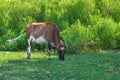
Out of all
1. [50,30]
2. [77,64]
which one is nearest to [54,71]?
[77,64]

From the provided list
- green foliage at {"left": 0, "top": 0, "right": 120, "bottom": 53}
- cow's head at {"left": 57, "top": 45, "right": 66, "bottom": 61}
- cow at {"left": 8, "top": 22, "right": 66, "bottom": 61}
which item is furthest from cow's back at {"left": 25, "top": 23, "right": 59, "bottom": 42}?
green foliage at {"left": 0, "top": 0, "right": 120, "bottom": 53}

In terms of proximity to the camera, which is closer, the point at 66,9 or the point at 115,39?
the point at 115,39

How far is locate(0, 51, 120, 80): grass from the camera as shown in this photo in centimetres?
1025

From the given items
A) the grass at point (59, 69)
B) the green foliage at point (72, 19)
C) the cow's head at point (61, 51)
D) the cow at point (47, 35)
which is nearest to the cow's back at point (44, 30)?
the cow at point (47, 35)

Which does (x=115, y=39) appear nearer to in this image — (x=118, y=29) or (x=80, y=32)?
(x=118, y=29)

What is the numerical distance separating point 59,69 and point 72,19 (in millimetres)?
8594

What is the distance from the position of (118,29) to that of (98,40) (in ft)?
4.52

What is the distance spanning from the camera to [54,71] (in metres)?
11.1

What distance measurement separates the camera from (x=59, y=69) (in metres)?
11.4

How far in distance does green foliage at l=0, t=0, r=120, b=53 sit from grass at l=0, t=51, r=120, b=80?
3400mm

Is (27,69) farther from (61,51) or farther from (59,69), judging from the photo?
(61,51)

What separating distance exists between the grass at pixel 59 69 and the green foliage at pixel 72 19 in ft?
11.2

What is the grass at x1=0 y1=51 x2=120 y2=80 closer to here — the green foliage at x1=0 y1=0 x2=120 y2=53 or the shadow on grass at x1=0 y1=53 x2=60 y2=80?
the shadow on grass at x1=0 y1=53 x2=60 y2=80

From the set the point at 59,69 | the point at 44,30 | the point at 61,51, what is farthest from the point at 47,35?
the point at 59,69
